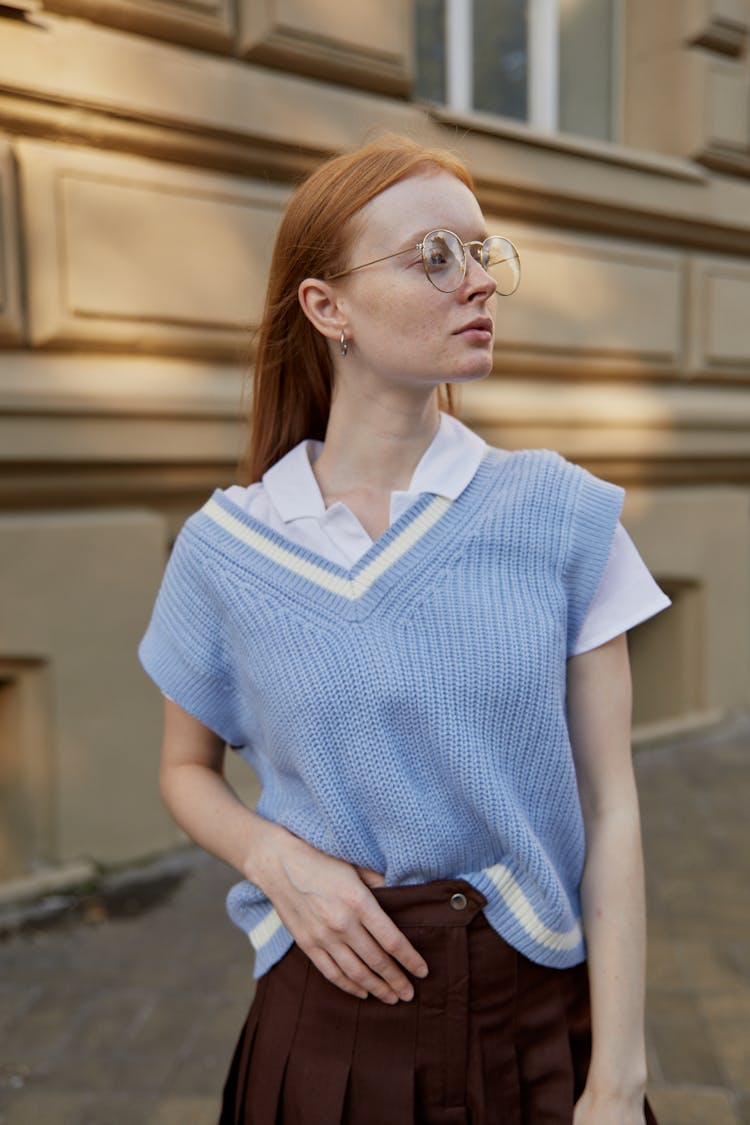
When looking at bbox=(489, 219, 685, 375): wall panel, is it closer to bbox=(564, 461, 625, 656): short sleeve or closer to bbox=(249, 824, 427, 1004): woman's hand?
bbox=(564, 461, 625, 656): short sleeve

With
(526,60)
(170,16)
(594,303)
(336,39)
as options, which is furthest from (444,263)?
(526,60)

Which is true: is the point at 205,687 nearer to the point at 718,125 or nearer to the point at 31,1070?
the point at 31,1070

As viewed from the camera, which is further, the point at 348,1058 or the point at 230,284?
the point at 230,284

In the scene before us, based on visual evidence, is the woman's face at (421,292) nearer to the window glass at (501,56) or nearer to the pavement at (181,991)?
the pavement at (181,991)

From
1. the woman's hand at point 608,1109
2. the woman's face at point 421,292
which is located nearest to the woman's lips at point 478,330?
the woman's face at point 421,292

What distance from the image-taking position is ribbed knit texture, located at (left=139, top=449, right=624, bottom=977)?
1.27 metres

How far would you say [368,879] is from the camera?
133 centimetres

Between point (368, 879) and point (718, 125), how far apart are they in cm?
528

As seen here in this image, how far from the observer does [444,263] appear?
1324 millimetres

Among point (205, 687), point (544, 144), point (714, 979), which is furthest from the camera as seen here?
point (544, 144)

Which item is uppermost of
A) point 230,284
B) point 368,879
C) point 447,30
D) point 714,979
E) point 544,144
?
point 447,30

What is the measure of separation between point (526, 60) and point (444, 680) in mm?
5102

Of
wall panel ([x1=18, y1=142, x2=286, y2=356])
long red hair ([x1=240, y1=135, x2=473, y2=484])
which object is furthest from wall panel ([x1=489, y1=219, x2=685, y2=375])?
long red hair ([x1=240, y1=135, x2=473, y2=484])

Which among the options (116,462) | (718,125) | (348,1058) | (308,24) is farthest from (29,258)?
(718,125)
